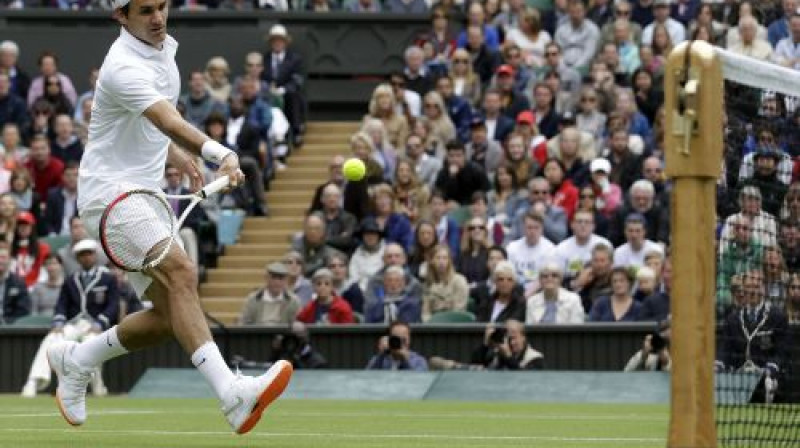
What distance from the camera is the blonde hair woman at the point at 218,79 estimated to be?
2609 centimetres

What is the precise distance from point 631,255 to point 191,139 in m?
11.2

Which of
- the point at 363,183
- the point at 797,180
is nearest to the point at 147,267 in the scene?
the point at 797,180

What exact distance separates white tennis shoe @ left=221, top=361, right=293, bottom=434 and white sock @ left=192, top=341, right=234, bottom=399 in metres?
0.11

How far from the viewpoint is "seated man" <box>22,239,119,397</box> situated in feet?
66.2

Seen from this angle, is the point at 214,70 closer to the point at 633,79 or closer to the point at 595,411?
the point at 633,79

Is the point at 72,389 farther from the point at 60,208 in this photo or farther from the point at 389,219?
the point at 60,208

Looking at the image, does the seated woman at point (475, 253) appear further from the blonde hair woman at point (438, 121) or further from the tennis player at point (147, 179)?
the tennis player at point (147, 179)

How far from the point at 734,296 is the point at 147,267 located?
2979 millimetres

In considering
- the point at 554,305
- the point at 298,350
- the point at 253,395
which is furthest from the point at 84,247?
the point at 253,395

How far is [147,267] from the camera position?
401 inches

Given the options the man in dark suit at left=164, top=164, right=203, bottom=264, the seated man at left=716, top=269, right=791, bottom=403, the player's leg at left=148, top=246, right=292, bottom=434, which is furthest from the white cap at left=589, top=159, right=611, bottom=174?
the player's leg at left=148, top=246, right=292, bottom=434

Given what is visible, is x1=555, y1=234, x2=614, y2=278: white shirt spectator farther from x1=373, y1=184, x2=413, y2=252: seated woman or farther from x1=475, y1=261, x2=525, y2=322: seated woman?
x1=373, y1=184, x2=413, y2=252: seated woman

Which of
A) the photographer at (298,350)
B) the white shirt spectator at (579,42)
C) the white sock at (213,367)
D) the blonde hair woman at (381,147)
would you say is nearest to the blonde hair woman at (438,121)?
the blonde hair woman at (381,147)

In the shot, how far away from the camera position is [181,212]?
22.5m
